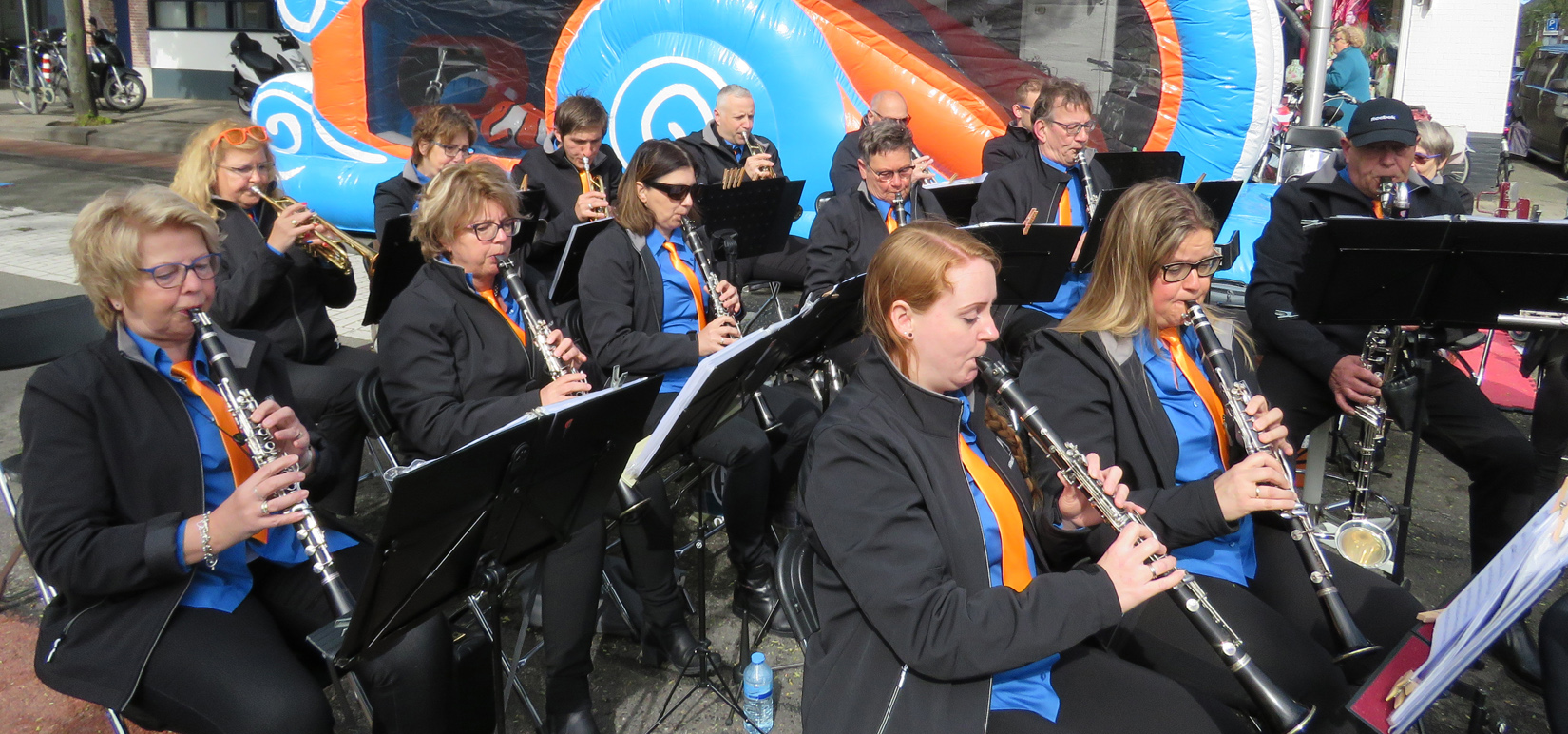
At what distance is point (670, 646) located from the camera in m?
3.48

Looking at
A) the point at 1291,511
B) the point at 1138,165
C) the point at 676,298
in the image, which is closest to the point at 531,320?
the point at 676,298

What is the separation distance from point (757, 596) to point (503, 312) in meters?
1.33

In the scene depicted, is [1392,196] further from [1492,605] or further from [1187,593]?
[1492,605]

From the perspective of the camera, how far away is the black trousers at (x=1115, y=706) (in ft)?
7.00

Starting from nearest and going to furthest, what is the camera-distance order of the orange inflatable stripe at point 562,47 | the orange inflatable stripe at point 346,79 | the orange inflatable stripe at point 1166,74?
the orange inflatable stripe at point 1166,74, the orange inflatable stripe at point 562,47, the orange inflatable stripe at point 346,79

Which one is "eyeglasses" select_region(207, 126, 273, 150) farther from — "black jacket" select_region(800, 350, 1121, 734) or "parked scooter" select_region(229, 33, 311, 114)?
"parked scooter" select_region(229, 33, 311, 114)

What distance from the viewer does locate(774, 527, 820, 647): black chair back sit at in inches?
89.7

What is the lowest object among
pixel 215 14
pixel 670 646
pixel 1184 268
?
pixel 670 646

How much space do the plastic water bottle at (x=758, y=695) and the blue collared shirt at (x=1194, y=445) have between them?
1.26m

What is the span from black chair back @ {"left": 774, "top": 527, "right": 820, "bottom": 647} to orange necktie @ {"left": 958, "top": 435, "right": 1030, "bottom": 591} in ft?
1.27

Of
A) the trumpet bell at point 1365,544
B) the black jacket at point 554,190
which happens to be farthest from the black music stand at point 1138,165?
the black jacket at point 554,190

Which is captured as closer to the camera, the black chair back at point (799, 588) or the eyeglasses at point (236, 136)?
the black chair back at point (799, 588)

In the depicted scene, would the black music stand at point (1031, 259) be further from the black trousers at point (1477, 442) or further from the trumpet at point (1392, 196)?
the trumpet at point (1392, 196)

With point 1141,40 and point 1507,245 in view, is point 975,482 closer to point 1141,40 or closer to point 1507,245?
point 1507,245
